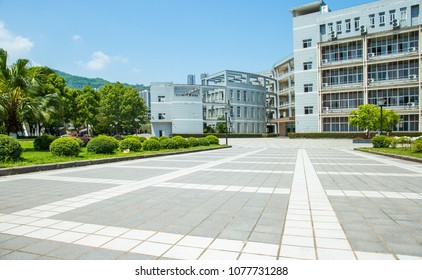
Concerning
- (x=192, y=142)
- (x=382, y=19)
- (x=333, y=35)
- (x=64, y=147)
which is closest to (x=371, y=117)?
(x=333, y=35)

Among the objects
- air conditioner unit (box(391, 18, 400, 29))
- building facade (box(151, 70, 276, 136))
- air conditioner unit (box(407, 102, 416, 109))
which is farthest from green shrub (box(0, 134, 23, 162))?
air conditioner unit (box(391, 18, 400, 29))

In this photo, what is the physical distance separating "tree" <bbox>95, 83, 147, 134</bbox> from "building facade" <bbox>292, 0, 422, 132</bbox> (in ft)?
97.0

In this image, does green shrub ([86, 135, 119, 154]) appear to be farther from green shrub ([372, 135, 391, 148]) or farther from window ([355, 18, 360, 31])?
window ([355, 18, 360, 31])

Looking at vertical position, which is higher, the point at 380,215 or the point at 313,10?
the point at 313,10

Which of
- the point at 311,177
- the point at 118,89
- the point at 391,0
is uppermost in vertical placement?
the point at 391,0

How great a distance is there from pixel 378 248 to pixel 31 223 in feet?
15.8

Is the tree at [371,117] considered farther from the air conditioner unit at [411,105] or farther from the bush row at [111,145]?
the bush row at [111,145]

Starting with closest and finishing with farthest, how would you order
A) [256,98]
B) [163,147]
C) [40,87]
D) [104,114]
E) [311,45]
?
[40,87]
[163,147]
[311,45]
[104,114]
[256,98]

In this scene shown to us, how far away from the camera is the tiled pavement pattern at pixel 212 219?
130 inches

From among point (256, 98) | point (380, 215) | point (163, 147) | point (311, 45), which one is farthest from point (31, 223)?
point (256, 98)

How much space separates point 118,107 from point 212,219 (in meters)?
51.5

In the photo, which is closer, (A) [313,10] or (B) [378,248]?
(B) [378,248]

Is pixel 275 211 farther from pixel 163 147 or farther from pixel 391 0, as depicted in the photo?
pixel 391 0

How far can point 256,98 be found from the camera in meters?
64.8
